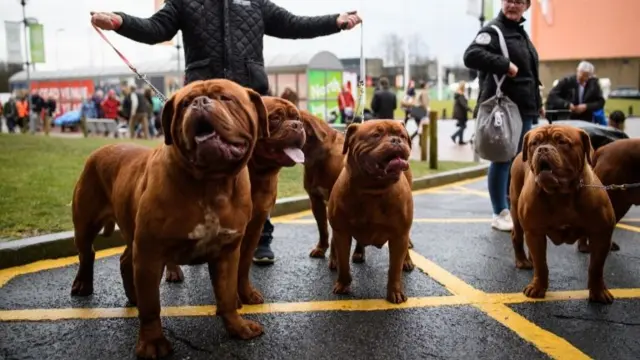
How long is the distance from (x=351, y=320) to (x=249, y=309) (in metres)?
0.70

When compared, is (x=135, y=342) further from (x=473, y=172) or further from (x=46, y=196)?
(x=473, y=172)

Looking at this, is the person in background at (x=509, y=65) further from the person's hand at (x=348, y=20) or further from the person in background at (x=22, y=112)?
the person in background at (x=22, y=112)

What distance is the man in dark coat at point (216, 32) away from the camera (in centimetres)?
441

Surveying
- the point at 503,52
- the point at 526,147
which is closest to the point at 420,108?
the point at 503,52

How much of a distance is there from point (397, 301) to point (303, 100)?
21.7 meters

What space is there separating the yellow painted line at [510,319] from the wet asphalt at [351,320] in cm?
5

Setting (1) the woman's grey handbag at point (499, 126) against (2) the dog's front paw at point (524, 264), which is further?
(1) the woman's grey handbag at point (499, 126)

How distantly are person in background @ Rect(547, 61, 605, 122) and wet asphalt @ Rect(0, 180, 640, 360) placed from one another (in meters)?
4.69

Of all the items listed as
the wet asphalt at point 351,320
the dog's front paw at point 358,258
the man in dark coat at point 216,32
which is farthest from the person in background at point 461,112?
the man in dark coat at point 216,32

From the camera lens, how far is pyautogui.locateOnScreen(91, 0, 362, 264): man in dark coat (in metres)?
4.41

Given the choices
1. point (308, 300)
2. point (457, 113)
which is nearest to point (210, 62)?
point (308, 300)

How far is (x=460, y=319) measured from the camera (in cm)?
374

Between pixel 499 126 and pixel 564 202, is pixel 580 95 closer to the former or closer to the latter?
pixel 499 126

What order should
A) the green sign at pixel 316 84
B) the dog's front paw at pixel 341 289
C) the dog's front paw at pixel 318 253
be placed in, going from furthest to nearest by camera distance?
the green sign at pixel 316 84, the dog's front paw at pixel 318 253, the dog's front paw at pixel 341 289
